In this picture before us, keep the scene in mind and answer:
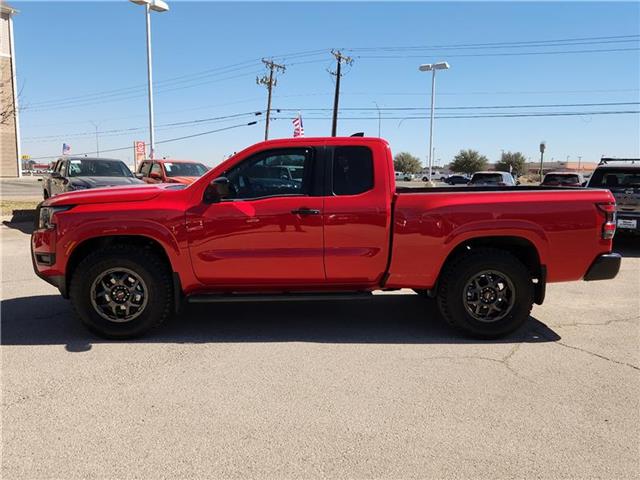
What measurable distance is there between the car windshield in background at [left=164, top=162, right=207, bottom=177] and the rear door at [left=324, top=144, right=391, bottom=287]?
11.1 m

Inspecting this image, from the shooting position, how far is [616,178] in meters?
10.1

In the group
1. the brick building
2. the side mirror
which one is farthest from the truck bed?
the brick building

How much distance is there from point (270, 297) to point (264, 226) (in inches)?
26.8

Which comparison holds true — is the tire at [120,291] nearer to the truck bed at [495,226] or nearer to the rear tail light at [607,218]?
the truck bed at [495,226]

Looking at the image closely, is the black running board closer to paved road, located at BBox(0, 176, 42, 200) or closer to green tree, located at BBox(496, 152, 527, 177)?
paved road, located at BBox(0, 176, 42, 200)

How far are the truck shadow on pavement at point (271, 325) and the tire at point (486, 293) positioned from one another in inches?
6.6

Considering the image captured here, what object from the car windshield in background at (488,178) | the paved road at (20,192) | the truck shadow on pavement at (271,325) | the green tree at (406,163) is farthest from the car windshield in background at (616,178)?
the green tree at (406,163)

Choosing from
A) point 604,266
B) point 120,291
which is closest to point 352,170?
point 120,291

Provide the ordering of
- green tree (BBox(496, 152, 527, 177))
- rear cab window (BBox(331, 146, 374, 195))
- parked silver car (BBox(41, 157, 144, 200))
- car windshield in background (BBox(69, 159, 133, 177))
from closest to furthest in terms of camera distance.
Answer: rear cab window (BBox(331, 146, 374, 195)) < parked silver car (BBox(41, 157, 144, 200)) < car windshield in background (BBox(69, 159, 133, 177)) < green tree (BBox(496, 152, 527, 177))

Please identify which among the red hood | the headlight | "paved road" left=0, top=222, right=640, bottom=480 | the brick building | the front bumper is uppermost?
the brick building

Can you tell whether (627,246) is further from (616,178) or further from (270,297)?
(270,297)

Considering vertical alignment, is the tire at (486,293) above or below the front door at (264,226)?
below

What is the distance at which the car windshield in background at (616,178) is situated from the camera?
32.2 feet

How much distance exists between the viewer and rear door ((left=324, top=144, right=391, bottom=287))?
4.71 m
